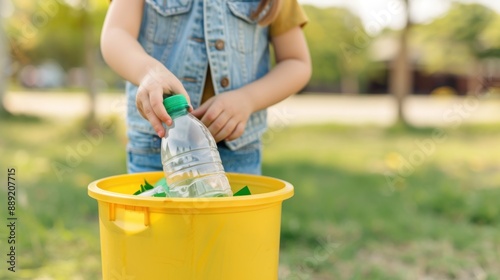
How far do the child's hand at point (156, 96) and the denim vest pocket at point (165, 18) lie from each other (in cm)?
26

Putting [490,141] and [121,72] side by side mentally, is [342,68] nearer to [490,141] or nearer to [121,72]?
[490,141]

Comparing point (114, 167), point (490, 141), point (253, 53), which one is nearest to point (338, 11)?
point (490, 141)

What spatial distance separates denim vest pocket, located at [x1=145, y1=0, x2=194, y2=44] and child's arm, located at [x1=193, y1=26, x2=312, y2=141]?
20 cm

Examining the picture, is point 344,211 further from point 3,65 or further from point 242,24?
point 3,65

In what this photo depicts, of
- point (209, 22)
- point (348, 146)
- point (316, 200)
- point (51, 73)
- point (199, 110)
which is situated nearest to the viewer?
point (199, 110)

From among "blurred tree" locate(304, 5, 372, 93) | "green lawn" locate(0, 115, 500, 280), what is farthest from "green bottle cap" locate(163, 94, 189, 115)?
"blurred tree" locate(304, 5, 372, 93)

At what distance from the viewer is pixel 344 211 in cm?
254

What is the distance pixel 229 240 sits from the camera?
2.67 ft

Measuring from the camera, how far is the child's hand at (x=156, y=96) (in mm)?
868

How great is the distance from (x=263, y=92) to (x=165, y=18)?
0.25 meters

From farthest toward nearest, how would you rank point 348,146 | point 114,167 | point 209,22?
1. point 348,146
2. point 114,167
3. point 209,22

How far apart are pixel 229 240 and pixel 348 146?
4.40 metres

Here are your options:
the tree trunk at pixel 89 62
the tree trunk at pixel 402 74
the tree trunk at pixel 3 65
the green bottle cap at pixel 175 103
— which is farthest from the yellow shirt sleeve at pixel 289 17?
the tree trunk at pixel 402 74

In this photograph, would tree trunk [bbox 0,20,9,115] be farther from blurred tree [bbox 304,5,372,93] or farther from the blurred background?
blurred tree [bbox 304,5,372,93]
